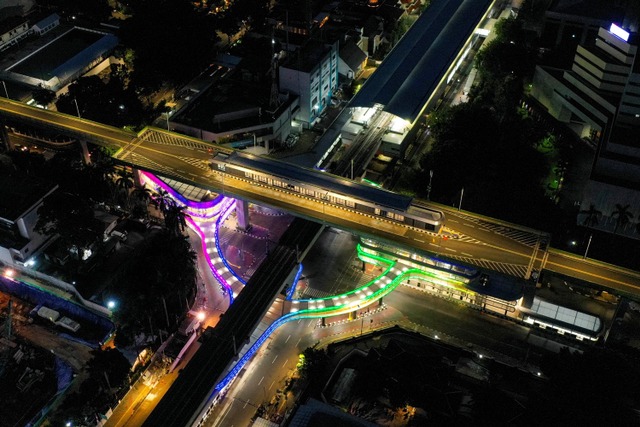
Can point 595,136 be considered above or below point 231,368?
above

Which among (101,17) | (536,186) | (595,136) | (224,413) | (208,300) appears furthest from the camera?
(101,17)

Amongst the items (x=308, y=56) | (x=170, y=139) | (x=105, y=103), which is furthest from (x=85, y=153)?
(x=308, y=56)

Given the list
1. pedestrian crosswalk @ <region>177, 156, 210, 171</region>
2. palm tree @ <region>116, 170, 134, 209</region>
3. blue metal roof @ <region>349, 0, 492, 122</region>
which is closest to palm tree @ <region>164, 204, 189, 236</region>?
pedestrian crosswalk @ <region>177, 156, 210, 171</region>

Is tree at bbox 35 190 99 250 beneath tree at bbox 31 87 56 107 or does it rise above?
beneath

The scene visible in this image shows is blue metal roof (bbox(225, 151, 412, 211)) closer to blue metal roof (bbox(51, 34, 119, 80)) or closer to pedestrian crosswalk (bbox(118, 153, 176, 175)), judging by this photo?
pedestrian crosswalk (bbox(118, 153, 176, 175))

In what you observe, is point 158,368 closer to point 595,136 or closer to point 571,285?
point 571,285

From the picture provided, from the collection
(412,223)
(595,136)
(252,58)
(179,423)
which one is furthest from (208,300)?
(595,136)

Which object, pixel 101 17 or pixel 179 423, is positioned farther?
pixel 101 17

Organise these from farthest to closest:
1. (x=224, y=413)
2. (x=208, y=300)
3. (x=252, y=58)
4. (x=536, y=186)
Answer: (x=252, y=58) → (x=536, y=186) → (x=208, y=300) → (x=224, y=413)
